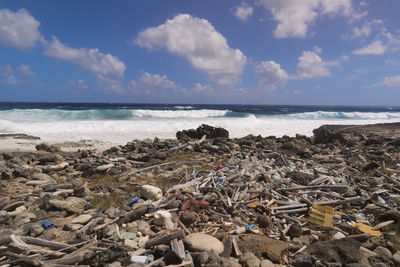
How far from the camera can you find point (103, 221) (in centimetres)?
406

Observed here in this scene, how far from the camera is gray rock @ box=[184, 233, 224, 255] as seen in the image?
320cm

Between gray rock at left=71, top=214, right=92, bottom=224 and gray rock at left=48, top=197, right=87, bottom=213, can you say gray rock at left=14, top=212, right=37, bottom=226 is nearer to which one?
gray rock at left=48, top=197, right=87, bottom=213

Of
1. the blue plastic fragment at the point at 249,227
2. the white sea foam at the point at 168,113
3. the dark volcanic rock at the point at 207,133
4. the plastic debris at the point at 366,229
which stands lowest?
the plastic debris at the point at 366,229

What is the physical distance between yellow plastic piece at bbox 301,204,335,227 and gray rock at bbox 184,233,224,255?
2.03 metres

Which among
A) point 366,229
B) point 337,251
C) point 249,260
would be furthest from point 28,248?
point 366,229

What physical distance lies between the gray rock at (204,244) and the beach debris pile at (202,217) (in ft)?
0.05

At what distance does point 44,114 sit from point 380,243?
37.0 metres

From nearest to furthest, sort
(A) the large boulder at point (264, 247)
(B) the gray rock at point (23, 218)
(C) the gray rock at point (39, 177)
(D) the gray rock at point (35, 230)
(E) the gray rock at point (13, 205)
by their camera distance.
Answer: (A) the large boulder at point (264, 247)
(D) the gray rock at point (35, 230)
(B) the gray rock at point (23, 218)
(E) the gray rock at point (13, 205)
(C) the gray rock at point (39, 177)

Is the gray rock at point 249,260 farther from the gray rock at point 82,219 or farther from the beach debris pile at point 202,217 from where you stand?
the gray rock at point 82,219

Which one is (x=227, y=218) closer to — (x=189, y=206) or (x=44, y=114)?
(x=189, y=206)

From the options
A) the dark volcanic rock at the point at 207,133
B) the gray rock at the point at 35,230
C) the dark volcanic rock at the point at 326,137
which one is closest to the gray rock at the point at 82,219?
the gray rock at the point at 35,230

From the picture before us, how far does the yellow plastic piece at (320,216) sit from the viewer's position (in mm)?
4125

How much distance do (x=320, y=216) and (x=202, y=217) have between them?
7.55ft

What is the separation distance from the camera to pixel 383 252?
3.30 meters
